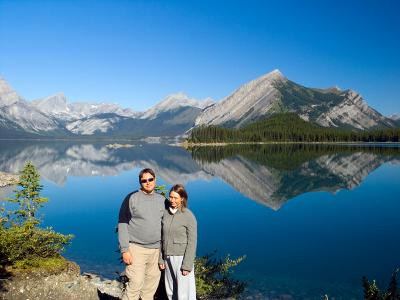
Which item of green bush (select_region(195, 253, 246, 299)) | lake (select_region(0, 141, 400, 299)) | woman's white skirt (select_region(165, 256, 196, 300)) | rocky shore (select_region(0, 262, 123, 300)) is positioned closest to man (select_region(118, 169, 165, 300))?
woman's white skirt (select_region(165, 256, 196, 300))

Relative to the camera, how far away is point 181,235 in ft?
42.6

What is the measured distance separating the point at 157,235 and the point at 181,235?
33.7 inches

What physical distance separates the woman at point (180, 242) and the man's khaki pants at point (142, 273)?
548 mm

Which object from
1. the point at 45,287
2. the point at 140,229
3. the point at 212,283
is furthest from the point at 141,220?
the point at 212,283

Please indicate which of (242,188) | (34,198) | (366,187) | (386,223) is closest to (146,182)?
(34,198)

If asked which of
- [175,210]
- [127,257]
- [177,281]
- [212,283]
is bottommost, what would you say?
[212,283]

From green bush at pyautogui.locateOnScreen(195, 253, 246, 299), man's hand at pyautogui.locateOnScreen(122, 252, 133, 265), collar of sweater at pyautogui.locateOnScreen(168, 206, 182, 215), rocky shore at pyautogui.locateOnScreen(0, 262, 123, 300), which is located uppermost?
collar of sweater at pyautogui.locateOnScreen(168, 206, 182, 215)

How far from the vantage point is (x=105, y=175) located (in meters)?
102

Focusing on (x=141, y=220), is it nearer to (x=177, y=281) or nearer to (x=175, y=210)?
(x=175, y=210)

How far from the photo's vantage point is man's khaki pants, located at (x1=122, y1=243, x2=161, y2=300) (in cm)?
1312

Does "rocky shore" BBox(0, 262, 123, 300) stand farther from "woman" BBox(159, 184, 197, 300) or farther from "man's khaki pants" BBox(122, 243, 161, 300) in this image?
"woman" BBox(159, 184, 197, 300)

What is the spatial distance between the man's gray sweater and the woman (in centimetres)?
31

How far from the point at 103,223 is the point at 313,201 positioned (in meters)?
31.8

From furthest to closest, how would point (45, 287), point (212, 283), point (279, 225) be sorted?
1. point (279, 225)
2. point (212, 283)
3. point (45, 287)
